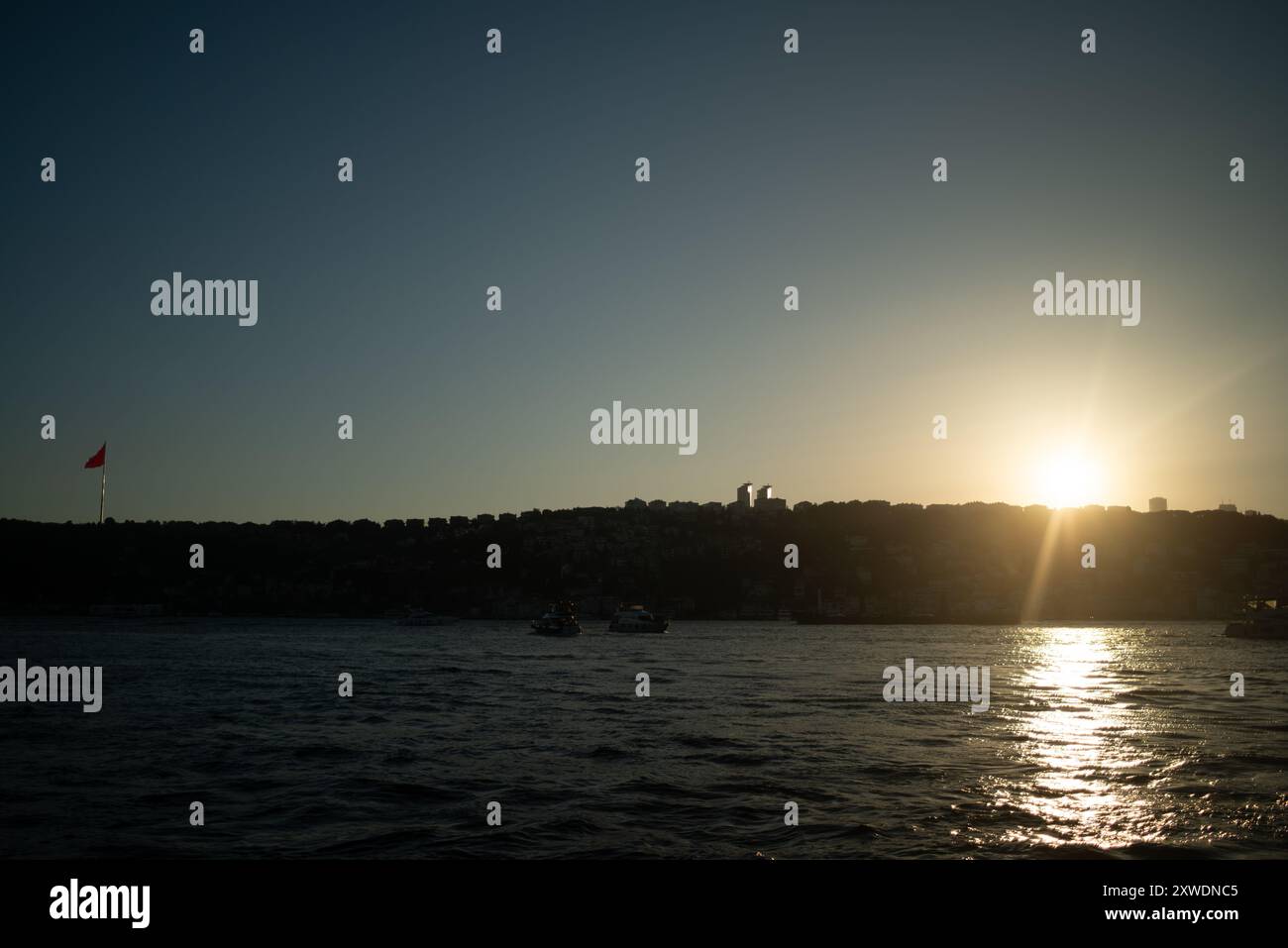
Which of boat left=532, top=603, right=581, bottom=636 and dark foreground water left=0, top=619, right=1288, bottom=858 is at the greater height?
dark foreground water left=0, top=619, right=1288, bottom=858

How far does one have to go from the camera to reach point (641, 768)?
88.5 feet

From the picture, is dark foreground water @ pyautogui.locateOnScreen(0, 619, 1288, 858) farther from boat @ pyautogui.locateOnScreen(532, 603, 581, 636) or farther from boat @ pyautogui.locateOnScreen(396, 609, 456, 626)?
boat @ pyautogui.locateOnScreen(396, 609, 456, 626)

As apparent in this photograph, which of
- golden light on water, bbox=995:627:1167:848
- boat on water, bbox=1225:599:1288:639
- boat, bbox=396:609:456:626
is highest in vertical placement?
golden light on water, bbox=995:627:1167:848

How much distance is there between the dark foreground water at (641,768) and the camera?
18.8 metres

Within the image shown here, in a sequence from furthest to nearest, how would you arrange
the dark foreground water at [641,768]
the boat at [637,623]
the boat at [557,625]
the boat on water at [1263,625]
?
the boat at [637,623], the boat at [557,625], the boat on water at [1263,625], the dark foreground water at [641,768]

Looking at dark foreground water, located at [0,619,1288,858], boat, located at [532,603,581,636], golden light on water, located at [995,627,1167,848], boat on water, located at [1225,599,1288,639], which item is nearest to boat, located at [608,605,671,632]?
boat, located at [532,603,581,636]

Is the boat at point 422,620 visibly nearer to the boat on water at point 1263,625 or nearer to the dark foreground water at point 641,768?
the dark foreground water at point 641,768

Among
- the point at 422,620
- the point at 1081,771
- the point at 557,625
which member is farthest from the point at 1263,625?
the point at 422,620

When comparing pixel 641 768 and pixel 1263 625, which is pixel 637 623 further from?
pixel 641 768

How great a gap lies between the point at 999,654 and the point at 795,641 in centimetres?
2702

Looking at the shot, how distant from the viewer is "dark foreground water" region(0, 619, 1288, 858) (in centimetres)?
1883

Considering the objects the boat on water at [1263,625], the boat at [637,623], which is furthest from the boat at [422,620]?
the boat on water at [1263,625]

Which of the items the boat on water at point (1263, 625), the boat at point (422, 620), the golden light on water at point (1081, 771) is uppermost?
the golden light on water at point (1081, 771)

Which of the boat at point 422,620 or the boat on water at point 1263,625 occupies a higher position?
the boat on water at point 1263,625
